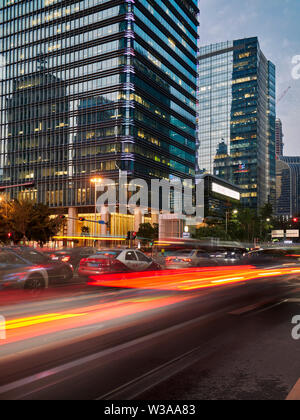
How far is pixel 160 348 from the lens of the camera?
6.16 m

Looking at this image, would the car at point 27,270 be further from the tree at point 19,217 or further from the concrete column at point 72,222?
the concrete column at point 72,222

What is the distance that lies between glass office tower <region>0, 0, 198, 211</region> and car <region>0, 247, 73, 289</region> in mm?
57046

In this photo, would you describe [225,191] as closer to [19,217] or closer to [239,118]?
[239,118]

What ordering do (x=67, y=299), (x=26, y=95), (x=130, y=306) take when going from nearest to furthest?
(x=130, y=306), (x=67, y=299), (x=26, y=95)

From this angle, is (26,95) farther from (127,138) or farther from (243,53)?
(243,53)

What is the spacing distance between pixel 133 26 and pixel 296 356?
75.9 metres

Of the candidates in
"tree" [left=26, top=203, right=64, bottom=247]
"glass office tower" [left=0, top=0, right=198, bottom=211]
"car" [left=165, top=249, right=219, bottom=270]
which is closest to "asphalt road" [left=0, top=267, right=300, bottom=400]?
"car" [left=165, top=249, right=219, bottom=270]

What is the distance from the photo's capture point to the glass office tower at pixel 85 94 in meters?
71.0

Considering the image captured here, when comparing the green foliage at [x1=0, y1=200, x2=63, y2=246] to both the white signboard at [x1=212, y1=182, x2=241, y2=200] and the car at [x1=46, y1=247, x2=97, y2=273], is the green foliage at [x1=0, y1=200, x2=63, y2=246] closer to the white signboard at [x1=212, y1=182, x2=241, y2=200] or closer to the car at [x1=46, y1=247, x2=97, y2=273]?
the car at [x1=46, y1=247, x2=97, y2=273]

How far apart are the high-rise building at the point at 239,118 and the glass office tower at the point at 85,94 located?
8907 centimetres

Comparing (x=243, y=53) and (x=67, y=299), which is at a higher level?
(x=243, y=53)

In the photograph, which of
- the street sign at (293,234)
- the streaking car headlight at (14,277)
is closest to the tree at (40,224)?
the street sign at (293,234)

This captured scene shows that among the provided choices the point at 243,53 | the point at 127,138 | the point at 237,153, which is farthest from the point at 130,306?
the point at 243,53

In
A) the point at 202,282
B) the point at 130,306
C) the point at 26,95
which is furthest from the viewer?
the point at 26,95
